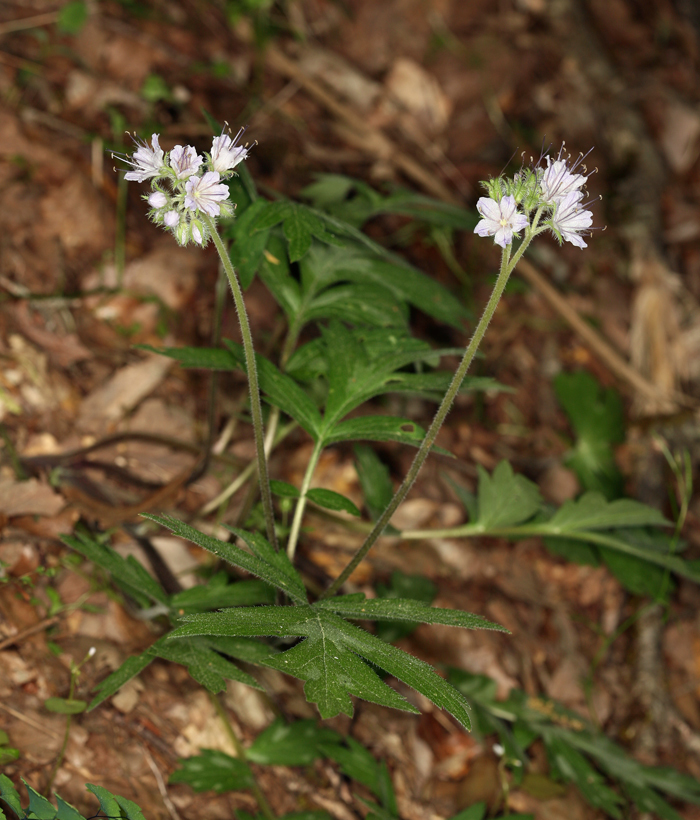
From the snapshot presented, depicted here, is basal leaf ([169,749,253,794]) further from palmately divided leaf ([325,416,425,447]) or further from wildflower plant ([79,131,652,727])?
palmately divided leaf ([325,416,425,447])

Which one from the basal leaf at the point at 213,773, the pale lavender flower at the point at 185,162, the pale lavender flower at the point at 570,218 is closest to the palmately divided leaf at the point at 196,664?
the basal leaf at the point at 213,773

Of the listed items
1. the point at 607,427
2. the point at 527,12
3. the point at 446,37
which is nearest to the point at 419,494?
the point at 607,427

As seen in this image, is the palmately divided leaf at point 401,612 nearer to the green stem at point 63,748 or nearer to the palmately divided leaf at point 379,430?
the palmately divided leaf at point 379,430

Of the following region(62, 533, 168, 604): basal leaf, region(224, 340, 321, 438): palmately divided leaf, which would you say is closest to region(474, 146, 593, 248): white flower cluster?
region(224, 340, 321, 438): palmately divided leaf

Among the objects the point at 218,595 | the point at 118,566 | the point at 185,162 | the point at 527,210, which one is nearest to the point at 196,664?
the point at 218,595

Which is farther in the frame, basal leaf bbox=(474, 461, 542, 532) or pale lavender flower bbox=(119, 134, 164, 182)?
basal leaf bbox=(474, 461, 542, 532)

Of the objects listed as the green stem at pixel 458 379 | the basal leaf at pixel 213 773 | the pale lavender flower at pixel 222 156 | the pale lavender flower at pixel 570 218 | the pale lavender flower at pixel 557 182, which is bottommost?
the basal leaf at pixel 213 773
